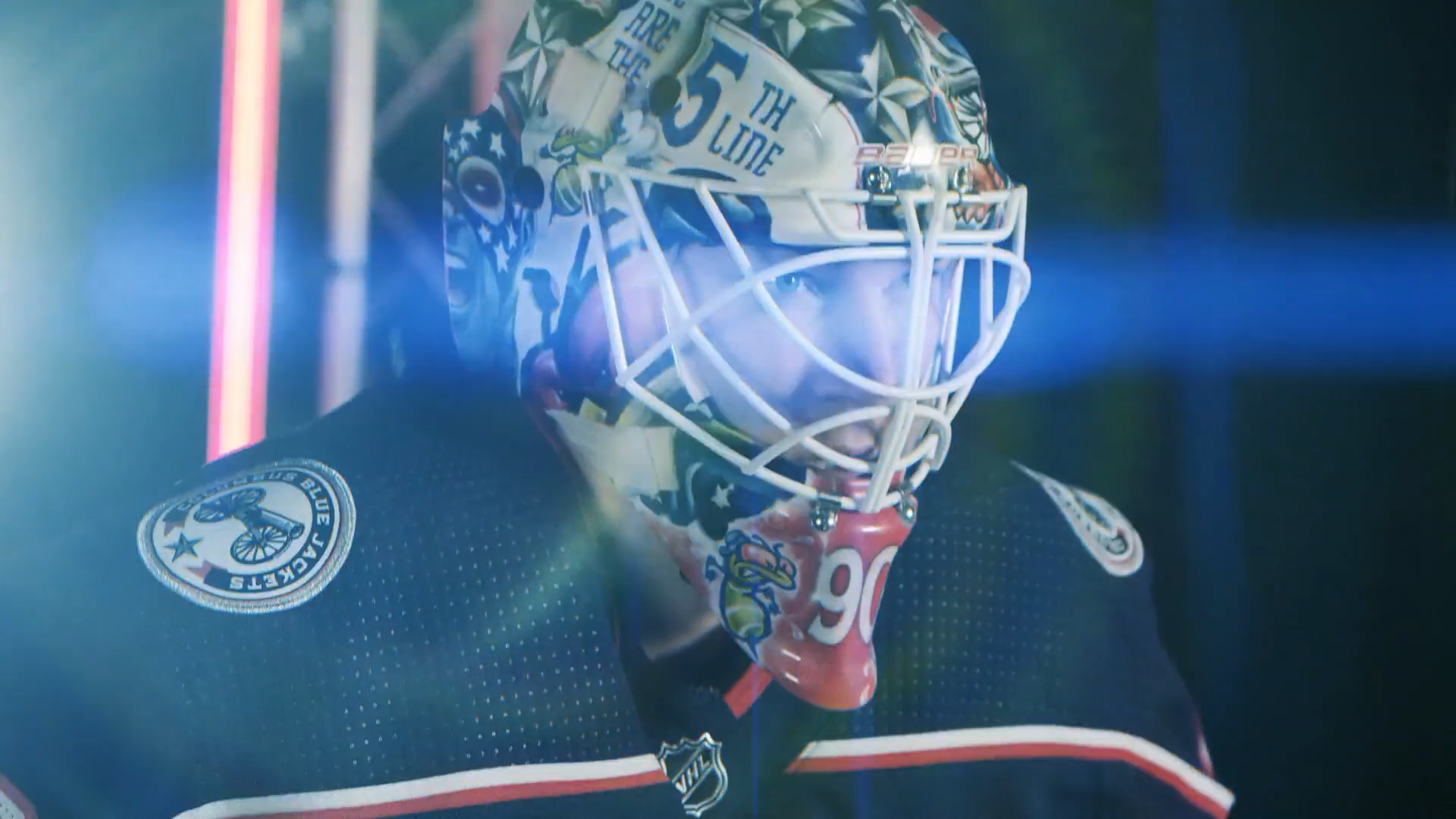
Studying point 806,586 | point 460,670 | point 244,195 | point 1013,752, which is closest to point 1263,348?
point 1013,752

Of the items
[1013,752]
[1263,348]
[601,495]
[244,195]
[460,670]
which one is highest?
[244,195]

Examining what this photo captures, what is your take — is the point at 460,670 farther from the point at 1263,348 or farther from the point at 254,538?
the point at 1263,348

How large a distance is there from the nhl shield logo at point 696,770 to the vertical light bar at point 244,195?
423 mm

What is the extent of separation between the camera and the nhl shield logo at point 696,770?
102cm

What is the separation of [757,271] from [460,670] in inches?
14.0

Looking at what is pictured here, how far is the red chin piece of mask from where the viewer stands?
3.09 feet

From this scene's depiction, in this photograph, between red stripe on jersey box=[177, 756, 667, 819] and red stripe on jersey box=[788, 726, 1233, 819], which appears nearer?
red stripe on jersey box=[177, 756, 667, 819]

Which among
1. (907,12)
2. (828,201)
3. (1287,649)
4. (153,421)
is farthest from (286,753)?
(1287,649)

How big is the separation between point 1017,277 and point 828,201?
0.57 feet

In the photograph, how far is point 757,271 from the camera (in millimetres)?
903

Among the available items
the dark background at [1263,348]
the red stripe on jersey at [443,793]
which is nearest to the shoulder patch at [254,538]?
the red stripe on jersey at [443,793]

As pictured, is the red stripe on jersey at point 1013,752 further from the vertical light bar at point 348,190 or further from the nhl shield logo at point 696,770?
the vertical light bar at point 348,190

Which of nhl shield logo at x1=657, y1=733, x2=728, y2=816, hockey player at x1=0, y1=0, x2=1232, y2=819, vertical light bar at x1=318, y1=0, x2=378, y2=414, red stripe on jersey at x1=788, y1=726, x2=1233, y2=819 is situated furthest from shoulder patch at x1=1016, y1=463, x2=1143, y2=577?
vertical light bar at x1=318, y1=0, x2=378, y2=414

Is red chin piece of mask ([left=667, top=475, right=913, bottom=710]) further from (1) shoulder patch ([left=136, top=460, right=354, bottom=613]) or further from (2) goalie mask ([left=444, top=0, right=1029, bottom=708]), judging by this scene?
(1) shoulder patch ([left=136, top=460, right=354, bottom=613])
